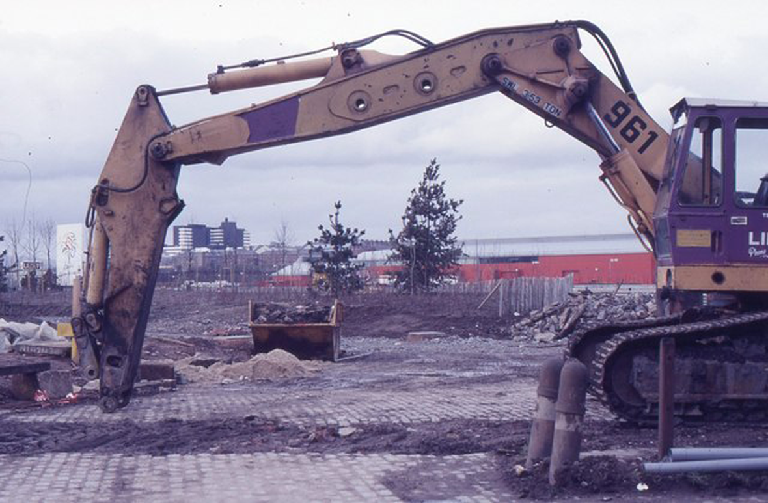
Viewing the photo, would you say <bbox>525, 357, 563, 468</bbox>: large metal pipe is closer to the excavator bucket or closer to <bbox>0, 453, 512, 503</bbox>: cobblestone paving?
<bbox>0, 453, 512, 503</bbox>: cobblestone paving

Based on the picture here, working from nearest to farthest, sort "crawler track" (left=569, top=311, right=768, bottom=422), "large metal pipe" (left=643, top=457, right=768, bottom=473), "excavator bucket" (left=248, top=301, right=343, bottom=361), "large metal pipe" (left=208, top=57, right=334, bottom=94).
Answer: "large metal pipe" (left=643, top=457, right=768, bottom=473)
"crawler track" (left=569, top=311, right=768, bottom=422)
"large metal pipe" (left=208, top=57, right=334, bottom=94)
"excavator bucket" (left=248, top=301, right=343, bottom=361)

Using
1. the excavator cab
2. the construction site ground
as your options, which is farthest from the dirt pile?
the excavator cab

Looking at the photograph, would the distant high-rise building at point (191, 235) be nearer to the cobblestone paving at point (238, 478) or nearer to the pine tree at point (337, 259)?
the pine tree at point (337, 259)

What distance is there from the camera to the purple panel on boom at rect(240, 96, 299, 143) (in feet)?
40.1

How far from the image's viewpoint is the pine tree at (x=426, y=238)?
148ft

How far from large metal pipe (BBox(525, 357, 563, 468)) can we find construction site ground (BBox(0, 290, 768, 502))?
0.97 feet

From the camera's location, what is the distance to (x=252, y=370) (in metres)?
19.2

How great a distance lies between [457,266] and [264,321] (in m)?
25.0

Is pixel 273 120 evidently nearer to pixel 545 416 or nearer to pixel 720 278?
pixel 545 416

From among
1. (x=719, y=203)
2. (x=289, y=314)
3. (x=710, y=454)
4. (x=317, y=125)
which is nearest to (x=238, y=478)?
(x=710, y=454)

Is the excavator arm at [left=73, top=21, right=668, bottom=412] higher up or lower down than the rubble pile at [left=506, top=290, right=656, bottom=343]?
higher up

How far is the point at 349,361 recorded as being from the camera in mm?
23094

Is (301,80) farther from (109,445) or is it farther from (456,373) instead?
(456,373)

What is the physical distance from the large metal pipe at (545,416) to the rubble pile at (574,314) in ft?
67.2
